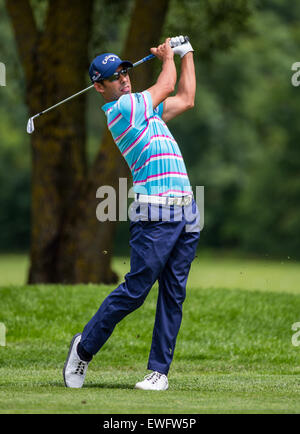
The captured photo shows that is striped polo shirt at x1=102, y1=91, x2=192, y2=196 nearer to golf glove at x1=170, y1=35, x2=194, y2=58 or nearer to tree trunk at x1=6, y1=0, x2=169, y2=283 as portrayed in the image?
golf glove at x1=170, y1=35, x2=194, y2=58

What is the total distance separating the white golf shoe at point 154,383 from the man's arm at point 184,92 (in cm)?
173

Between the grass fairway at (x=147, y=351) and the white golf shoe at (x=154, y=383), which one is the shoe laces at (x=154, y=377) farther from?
the grass fairway at (x=147, y=351)

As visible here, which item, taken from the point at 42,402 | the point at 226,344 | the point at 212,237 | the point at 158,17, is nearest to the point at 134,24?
the point at 158,17

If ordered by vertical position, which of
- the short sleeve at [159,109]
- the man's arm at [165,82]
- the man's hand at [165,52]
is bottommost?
the short sleeve at [159,109]

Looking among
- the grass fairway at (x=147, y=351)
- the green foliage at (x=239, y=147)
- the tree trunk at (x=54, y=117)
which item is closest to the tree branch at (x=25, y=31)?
the tree trunk at (x=54, y=117)

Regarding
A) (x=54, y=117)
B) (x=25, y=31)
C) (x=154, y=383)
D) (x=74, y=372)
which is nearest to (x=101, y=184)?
(x=54, y=117)

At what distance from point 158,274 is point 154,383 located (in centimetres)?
70

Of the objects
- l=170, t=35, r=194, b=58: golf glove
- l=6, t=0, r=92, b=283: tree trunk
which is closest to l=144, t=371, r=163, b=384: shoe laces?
l=170, t=35, r=194, b=58: golf glove

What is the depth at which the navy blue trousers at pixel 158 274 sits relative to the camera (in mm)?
5695

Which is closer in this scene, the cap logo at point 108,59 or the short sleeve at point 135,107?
the short sleeve at point 135,107

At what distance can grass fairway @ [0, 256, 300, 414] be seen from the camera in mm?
4887

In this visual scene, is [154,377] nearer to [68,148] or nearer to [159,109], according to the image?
[159,109]

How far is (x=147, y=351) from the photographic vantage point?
8.89 m

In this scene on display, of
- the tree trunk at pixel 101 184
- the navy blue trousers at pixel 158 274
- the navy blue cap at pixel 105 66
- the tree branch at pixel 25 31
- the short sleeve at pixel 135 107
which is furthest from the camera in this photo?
the tree branch at pixel 25 31
